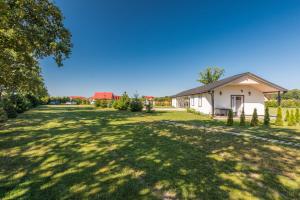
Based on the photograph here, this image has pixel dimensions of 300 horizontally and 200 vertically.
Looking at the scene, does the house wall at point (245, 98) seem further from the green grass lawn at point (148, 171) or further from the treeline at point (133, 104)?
the green grass lawn at point (148, 171)

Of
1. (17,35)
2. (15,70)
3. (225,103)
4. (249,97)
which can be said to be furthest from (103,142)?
(249,97)

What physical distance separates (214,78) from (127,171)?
49303 mm

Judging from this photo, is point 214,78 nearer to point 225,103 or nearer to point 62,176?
point 225,103

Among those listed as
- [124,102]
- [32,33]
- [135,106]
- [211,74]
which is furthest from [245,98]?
[211,74]

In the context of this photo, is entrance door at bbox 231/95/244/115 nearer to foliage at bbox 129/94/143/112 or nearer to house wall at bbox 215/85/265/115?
house wall at bbox 215/85/265/115

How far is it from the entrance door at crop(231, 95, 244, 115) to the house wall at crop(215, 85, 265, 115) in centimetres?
41

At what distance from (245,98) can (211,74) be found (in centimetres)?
3270

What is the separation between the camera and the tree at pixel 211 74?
4800cm

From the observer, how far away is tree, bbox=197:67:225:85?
4800 centimetres

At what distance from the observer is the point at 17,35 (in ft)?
23.3

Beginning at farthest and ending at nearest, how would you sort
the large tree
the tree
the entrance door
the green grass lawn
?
the tree → the entrance door → the large tree → the green grass lawn

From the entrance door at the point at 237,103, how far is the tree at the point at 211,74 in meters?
31.9

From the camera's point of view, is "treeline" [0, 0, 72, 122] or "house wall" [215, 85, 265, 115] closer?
"treeline" [0, 0, 72, 122]

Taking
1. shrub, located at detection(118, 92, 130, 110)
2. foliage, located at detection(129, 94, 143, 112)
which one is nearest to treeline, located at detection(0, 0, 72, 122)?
foliage, located at detection(129, 94, 143, 112)
